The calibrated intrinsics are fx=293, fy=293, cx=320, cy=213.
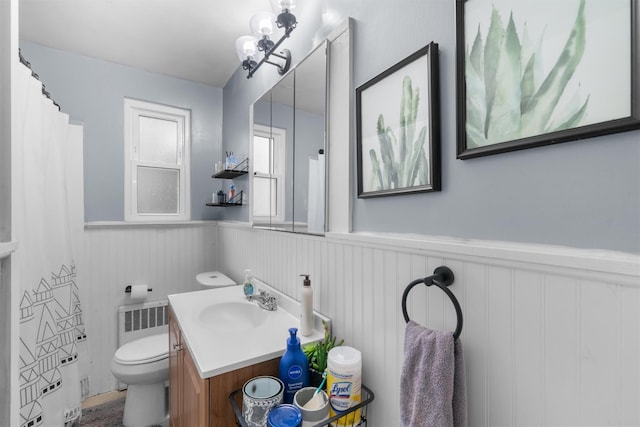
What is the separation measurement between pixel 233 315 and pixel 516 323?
138cm

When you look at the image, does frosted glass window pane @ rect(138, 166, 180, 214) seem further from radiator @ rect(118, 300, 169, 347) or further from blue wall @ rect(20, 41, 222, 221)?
radiator @ rect(118, 300, 169, 347)

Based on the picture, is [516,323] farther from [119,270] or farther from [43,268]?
Result: [119,270]

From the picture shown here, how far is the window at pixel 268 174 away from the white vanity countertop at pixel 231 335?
1.49 ft

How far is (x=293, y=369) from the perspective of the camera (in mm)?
971

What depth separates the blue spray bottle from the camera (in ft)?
3.14

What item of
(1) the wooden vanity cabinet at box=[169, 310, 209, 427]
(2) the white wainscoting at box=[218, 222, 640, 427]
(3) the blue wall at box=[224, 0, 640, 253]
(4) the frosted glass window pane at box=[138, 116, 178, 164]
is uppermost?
(4) the frosted glass window pane at box=[138, 116, 178, 164]

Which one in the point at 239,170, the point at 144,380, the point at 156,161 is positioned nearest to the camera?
the point at 144,380

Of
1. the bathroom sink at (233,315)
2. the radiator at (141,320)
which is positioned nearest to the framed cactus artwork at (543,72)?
the bathroom sink at (233,315)

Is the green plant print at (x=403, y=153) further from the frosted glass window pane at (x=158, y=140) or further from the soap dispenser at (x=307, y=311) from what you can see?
the frosted glass window pane at (x=158, y=140)

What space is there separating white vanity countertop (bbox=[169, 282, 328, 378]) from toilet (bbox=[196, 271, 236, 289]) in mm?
423

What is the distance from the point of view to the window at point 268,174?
1646mm

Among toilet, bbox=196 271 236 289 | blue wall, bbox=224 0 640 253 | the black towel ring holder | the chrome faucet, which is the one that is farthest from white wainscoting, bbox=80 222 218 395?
the black towel ring holder

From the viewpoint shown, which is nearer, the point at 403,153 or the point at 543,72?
the point at 543,72

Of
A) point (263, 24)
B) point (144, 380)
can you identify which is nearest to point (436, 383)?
point (263, 24)
